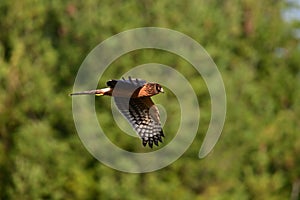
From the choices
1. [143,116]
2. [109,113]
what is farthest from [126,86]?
[109,113]

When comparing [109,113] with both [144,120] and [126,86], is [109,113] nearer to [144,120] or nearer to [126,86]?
[144,120]

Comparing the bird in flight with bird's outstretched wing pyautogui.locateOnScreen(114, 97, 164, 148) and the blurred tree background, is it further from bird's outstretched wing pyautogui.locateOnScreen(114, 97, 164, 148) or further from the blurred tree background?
the blurred tree background

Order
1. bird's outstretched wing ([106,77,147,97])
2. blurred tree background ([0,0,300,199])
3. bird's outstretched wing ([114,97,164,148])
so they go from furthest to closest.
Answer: blurred tree background ([0,0,300,199]) < bird's outstretched wing ([114,97,164,148]) < bird's outstretched wing ([106,77,147,97])

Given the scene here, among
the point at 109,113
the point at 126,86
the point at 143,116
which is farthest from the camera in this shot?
the point at 109,113

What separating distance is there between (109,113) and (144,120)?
642 inches

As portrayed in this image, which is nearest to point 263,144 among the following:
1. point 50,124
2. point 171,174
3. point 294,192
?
point 294,192

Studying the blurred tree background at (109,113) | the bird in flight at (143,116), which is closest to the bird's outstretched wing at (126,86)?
the bird in flight at (143,116)

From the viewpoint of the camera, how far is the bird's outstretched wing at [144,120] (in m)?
14.6

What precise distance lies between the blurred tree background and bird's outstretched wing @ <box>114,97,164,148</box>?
46.5 ft

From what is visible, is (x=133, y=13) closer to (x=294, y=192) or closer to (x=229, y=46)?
(x=229, y=46)

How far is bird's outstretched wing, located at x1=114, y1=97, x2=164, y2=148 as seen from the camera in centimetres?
1456

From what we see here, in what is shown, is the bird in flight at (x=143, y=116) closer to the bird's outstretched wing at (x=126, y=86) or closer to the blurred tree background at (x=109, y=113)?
the bird's outstretched wing at (x=126, y=86)

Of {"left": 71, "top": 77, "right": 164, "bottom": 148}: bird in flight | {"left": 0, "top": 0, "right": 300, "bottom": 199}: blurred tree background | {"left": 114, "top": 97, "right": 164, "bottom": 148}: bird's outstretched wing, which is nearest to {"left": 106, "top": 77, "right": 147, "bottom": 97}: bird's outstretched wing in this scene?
{"left": 71, "top": 77, "right": 164, "bottom": 148}: bird in flight

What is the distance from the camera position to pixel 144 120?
48.1 ft
